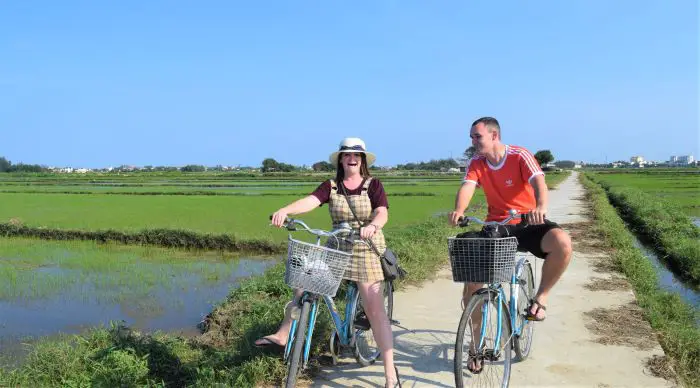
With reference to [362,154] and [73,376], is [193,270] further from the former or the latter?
[362,154]

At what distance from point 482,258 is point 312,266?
870 mm

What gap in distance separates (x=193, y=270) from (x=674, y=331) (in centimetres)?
716

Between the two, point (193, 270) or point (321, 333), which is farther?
point (193, 270)

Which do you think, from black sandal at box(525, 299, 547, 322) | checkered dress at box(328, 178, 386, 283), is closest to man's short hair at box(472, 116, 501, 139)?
checkered dress at box(328, 178, 386, 283)

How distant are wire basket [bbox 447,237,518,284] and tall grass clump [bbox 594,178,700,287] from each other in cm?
Result: 616

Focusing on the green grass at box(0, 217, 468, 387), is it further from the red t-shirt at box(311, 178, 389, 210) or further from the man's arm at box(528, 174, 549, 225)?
the man's arm at box(528, 174, 549, 225)

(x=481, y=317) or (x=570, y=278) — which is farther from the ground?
(x=481, y=317)

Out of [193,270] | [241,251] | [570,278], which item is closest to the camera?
[570,278]

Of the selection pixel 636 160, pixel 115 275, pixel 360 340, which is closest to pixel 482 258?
pixel 360 340

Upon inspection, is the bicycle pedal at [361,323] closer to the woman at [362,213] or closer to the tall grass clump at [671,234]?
the woman at [362,213]

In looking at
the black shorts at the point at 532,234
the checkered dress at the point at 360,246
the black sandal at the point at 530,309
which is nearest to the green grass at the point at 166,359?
the checkered dress at the point at 360,246

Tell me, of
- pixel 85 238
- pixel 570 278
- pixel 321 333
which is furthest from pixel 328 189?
pixel 85 238

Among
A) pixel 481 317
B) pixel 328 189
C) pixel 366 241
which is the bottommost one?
pixel 481 317

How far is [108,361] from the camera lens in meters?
3.88
